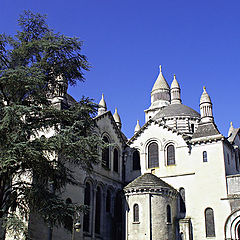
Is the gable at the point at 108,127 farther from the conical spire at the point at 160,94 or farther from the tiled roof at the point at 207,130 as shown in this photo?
the conical spire at the point at 160,94

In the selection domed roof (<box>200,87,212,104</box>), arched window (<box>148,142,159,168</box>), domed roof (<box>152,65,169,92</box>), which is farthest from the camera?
domed roof (<box>152,65,169,92</box>)

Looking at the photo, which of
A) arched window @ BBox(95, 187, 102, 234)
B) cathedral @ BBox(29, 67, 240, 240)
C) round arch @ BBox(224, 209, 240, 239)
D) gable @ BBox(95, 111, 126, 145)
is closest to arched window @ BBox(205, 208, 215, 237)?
cathedral @ BBox(29, 67, 240, 240)

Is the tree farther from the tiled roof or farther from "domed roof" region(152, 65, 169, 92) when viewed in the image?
"domed roof" region(152, 65, 169, 92)

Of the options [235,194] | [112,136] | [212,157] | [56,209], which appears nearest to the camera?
[56,209]

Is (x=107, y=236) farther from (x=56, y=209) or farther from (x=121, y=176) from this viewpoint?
(x=56, y=209)

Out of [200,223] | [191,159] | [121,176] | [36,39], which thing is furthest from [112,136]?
[36,39]

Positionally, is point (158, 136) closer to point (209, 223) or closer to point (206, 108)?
point (206, 108)

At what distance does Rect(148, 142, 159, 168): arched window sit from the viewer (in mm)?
30916

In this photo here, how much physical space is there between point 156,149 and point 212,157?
5196 millimetres

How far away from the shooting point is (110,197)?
29109 mm

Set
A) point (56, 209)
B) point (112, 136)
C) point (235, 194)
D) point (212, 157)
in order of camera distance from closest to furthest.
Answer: point (56, 209)
point (235, 194)
point (212, 157)
point (112, 136)

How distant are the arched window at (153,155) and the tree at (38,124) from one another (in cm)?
1505

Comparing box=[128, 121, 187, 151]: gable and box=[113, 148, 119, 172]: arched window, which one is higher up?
box=[128, 121, 187, 151]: gable

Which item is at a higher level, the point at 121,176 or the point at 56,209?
the point at 121,176
